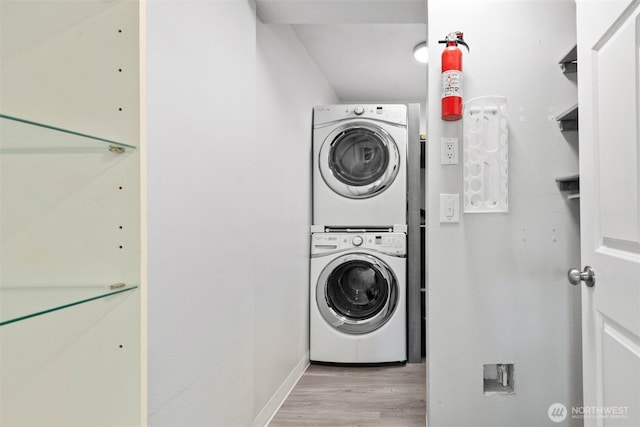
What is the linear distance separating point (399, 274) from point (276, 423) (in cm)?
135

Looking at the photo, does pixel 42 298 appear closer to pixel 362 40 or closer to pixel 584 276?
pixel 584 276

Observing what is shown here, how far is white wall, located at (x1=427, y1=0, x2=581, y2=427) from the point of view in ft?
5.85

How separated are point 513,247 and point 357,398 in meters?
1.30

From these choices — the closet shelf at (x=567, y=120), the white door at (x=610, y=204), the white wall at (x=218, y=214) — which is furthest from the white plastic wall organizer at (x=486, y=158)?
the white wall at (x=218, y=214)

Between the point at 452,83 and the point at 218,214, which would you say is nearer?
the point at 218,214

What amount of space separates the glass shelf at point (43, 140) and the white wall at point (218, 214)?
42 centimetres

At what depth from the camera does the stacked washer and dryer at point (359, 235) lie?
2.90 metres

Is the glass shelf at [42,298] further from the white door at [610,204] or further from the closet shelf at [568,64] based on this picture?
the closet shelf at [568,64]

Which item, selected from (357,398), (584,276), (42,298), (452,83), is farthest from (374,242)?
(42,298)

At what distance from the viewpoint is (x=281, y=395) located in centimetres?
233

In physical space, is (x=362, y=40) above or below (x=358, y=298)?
above

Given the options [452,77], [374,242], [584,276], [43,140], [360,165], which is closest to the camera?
[43,140]

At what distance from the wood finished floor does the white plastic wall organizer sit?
3.98 ft

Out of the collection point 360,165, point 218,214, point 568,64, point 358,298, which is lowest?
point 358,298
